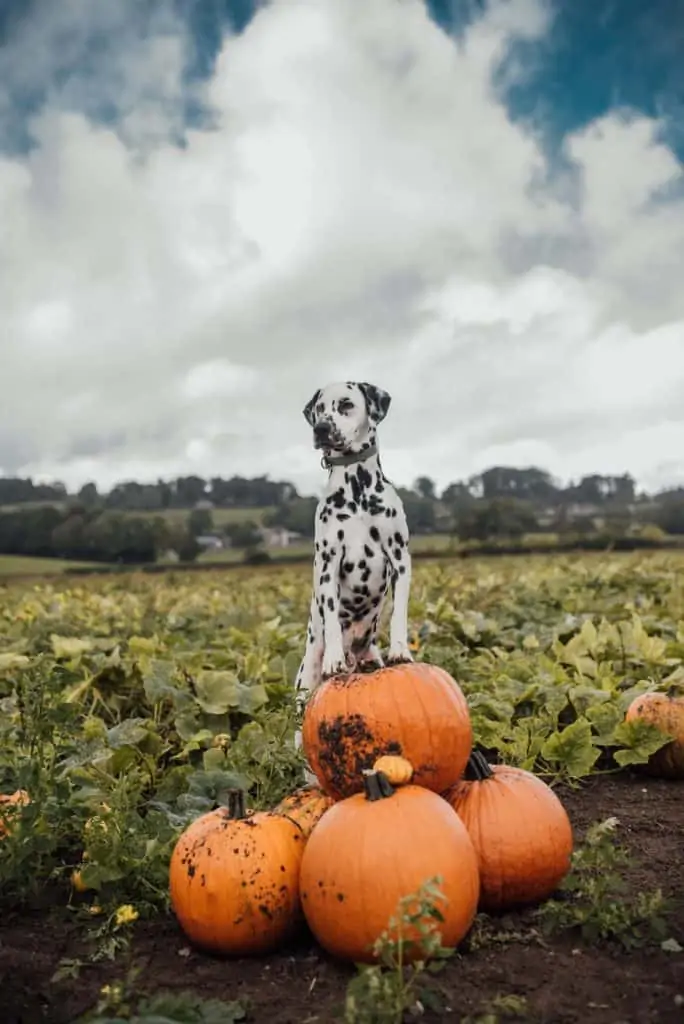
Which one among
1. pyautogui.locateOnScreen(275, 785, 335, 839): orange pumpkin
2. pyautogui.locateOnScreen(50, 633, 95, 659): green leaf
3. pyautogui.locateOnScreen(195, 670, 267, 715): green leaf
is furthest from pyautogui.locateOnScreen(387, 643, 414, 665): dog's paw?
pyautogui.locateOnScreen(50, 633, 95, 659): green leaf

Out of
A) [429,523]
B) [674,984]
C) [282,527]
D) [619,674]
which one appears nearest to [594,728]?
[619,674]

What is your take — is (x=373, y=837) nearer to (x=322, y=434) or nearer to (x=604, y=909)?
(x=604, y=909)

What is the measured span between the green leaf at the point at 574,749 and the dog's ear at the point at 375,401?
1907mm

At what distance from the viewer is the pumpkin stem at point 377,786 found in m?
3.27

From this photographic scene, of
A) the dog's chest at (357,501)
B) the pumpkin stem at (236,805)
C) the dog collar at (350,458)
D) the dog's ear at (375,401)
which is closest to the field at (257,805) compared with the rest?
the pumpkin stem at (236,805)

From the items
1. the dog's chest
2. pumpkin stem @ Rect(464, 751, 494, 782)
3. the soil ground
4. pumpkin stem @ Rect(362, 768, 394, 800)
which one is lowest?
the soil ground

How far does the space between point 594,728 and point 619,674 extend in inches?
48.8

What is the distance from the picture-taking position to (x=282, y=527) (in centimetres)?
3428

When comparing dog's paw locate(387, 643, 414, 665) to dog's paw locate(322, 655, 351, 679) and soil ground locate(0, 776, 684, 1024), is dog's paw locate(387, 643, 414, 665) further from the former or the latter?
soil ground locate(0, 776, 684, 1024)

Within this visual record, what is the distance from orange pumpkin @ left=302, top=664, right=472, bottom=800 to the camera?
357 centimetres

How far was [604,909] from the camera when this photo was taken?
3.21 m

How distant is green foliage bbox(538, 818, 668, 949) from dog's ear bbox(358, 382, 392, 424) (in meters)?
1.96

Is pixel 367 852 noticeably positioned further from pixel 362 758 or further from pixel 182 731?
pixel 182 731

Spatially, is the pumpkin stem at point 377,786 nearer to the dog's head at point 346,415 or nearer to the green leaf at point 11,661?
the dog's head at point 346,415
